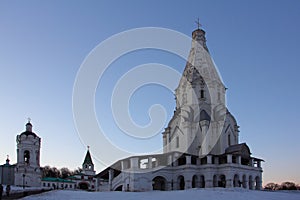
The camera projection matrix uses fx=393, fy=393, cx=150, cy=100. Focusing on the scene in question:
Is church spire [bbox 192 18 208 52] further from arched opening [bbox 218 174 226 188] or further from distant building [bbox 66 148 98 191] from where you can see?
distant building [bbox 66 148 98 191]

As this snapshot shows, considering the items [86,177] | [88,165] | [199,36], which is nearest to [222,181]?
[199,36]

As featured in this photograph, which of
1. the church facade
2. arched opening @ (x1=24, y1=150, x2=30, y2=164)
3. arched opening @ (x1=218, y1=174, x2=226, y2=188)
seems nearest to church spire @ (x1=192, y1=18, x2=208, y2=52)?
the church facade

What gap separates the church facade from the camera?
4505cm

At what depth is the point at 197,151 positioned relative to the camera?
164 feet

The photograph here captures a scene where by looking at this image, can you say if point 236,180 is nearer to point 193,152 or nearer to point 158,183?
point 193,152

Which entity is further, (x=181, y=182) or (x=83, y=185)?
(x=83, y=185)

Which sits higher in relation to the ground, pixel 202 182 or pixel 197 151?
pixel 197 151

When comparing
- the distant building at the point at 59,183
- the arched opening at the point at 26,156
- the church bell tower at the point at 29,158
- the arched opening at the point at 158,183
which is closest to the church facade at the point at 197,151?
the arched opening at the point at 158,183

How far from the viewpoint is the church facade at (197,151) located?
45.0 m

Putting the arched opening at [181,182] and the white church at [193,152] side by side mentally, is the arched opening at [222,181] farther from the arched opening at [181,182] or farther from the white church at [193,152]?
the arched opening at [181,182]

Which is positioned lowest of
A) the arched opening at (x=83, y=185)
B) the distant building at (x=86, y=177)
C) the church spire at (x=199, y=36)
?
the arched opening at (x=83, y=185)

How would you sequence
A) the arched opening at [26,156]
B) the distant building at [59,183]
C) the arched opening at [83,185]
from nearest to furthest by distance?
1. the arched opening at [26,156]
2. the distant building at [59,183]
3. the arched opening at [83,185]

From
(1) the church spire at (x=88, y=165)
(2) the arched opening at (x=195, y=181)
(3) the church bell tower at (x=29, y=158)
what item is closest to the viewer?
(2) the arched opening at (x=195, y=181)

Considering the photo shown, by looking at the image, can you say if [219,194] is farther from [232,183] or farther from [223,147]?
[223,147]
